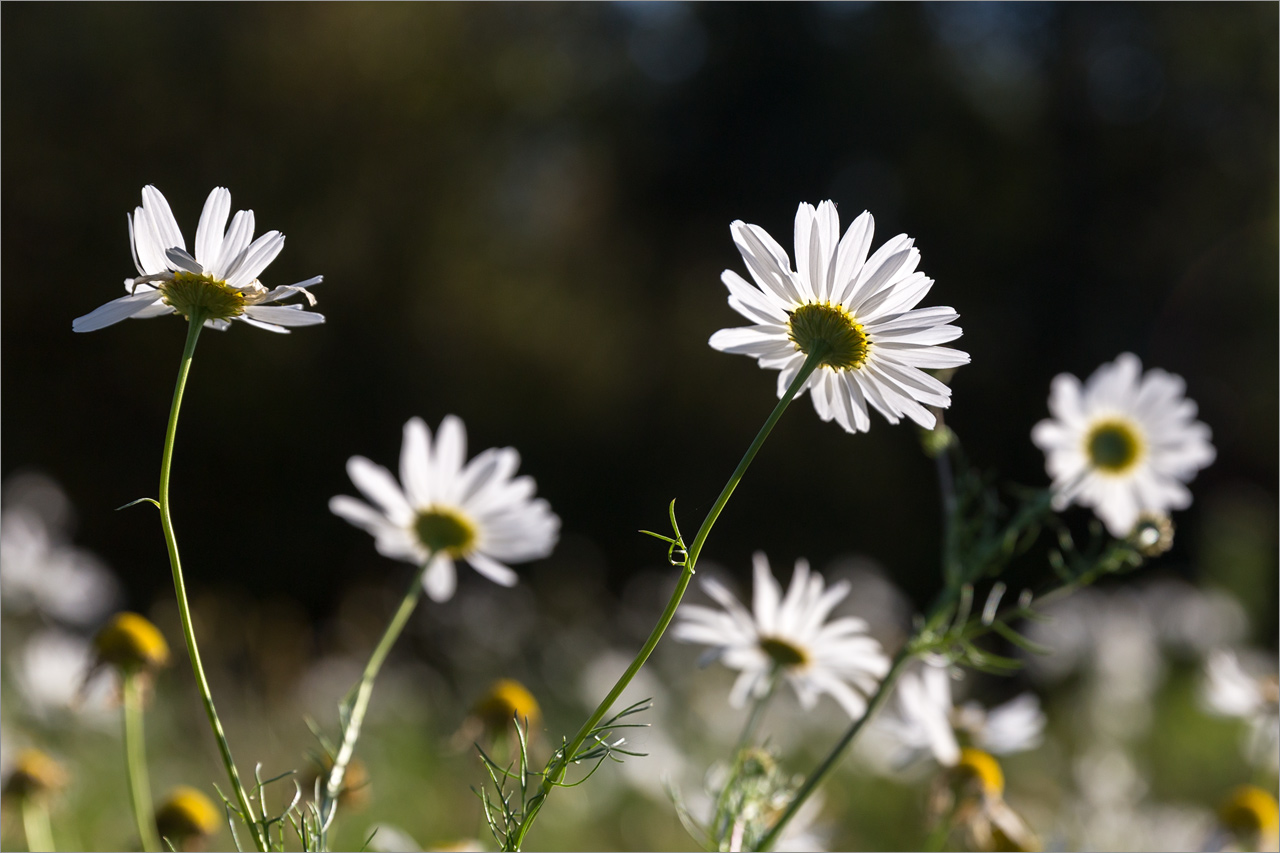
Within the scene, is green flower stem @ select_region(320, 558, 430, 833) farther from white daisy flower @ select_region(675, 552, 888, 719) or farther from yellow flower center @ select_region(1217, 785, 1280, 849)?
yellow flower center @ select_region(1217, 785, 1280, 849)

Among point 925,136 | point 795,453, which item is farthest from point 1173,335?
point 795,453

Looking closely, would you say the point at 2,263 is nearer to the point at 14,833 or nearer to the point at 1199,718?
the point at 14,833

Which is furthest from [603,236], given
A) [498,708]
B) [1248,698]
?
[498,708]

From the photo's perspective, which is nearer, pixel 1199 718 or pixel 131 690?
pixel 131 690

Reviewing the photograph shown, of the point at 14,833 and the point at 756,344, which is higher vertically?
the point at 756,344

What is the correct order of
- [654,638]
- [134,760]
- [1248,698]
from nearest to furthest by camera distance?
[654,638], [134,760], [1248,698]

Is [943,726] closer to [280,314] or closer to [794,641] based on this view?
[794,641]
